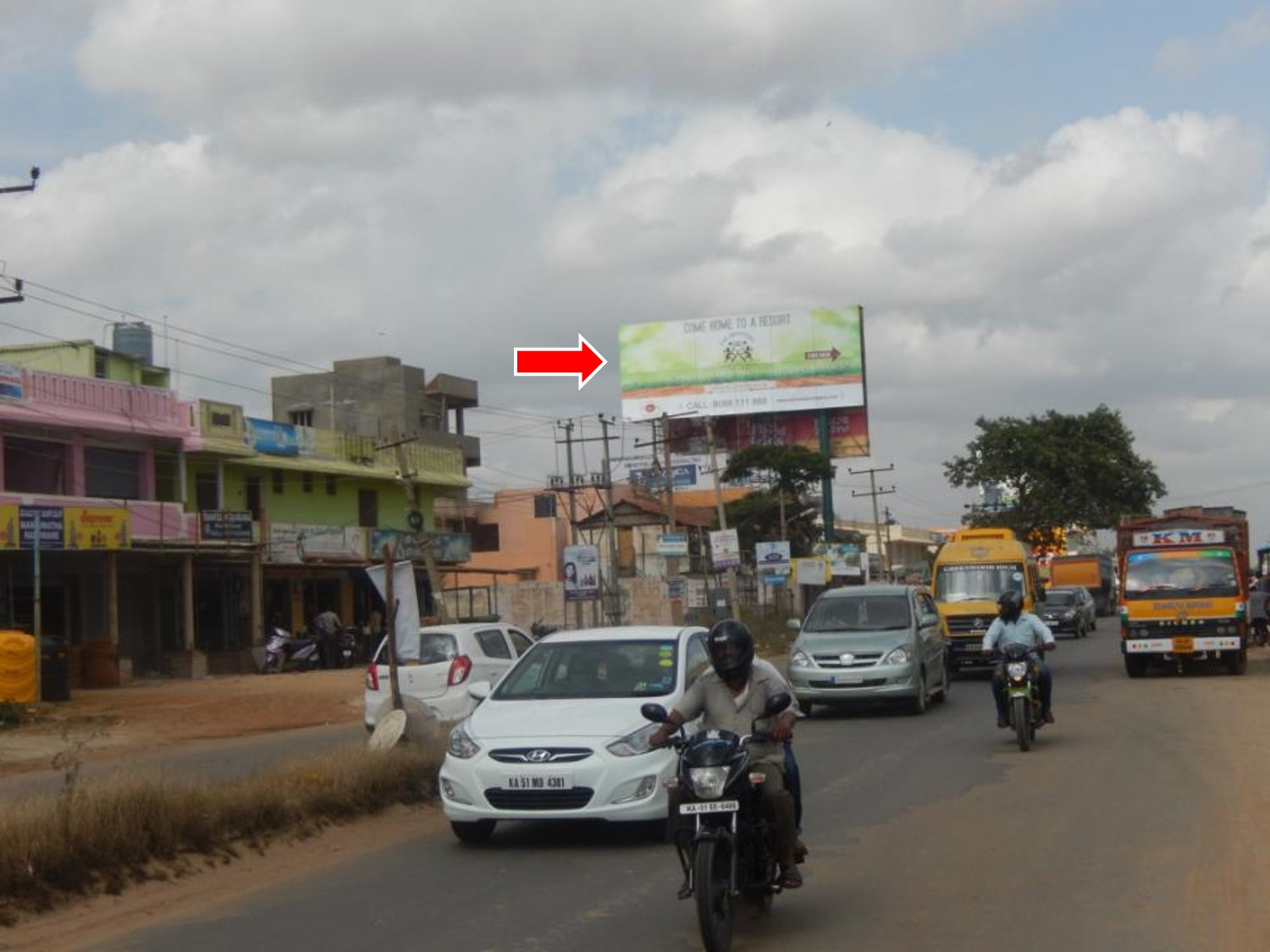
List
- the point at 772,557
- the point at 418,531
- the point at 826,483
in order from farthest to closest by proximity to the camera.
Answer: the point at 826,483 < the point at 772,557 < the point at 418,531

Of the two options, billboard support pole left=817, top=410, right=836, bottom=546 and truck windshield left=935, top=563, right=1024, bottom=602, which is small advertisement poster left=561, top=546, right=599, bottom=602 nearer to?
truck windshield left=935, top=563, right=1024, bottom=602

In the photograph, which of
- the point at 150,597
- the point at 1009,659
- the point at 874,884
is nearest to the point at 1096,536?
the point at 150,597

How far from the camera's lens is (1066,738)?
56.3ft

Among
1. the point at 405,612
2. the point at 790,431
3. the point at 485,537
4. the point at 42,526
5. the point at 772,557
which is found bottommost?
the point at 405,612

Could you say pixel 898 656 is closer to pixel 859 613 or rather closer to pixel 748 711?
pixel 859 613

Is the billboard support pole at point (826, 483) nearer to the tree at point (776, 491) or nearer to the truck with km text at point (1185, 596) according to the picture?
the tree at point (776, 491)

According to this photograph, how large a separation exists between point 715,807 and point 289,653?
109 ft

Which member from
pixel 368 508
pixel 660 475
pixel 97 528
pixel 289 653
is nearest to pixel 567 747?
pixel 97 528

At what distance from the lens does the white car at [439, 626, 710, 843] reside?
10.4m

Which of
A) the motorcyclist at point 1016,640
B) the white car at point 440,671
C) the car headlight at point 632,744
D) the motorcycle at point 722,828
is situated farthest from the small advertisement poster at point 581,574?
the motorcycle at point 722,828

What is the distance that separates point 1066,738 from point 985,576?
11.6 meters

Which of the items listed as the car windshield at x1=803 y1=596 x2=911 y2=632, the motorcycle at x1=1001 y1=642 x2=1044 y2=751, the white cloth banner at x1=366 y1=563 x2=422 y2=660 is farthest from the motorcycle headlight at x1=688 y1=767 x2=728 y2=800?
the car windshield at x1=803 y1=596 x2=911 y2=632

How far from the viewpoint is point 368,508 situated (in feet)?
163

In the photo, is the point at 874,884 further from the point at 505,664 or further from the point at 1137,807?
the point at 505,664
